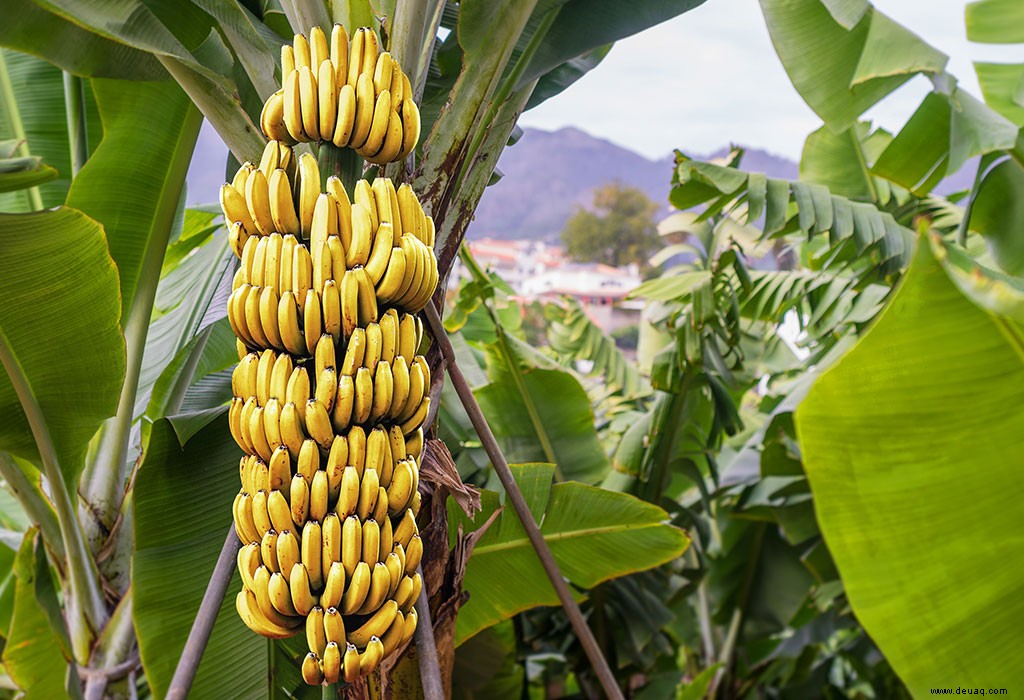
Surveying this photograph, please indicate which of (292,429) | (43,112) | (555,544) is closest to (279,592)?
(292,429)

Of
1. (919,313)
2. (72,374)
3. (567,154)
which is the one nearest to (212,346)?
(72,374)

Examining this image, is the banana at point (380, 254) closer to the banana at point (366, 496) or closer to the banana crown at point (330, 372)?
the banana crown at point (330, 372)

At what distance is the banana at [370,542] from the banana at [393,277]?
0.46 ft

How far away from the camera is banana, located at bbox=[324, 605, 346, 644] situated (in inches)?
20.7

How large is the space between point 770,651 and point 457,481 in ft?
7.56

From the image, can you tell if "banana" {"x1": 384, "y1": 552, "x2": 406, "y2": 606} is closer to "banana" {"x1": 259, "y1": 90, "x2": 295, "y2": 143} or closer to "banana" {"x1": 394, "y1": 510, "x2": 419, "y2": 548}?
"banana" {"x1": 394, "y1": 510, "x2": 419, "y2": 548}

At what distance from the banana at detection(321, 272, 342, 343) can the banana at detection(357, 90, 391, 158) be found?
0.11 m

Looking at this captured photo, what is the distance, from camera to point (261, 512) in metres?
0.54

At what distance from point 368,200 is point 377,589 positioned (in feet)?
0.98

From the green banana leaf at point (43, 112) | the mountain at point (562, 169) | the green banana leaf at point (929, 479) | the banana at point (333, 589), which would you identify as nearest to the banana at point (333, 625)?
the banana at point (333, 589)

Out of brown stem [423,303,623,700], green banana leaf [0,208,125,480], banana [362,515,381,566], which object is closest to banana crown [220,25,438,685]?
banana [362,515,381,566]

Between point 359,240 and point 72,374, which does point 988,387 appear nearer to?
point 359,240

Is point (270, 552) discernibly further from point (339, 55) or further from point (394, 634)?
point (339, 55)

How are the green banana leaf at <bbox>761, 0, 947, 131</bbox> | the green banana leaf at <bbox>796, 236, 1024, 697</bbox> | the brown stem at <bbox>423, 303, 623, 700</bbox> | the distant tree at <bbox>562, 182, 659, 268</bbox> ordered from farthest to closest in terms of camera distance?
the distant tree at <bbox>562, 182, 659, 268</bbox>
the green banana leaf at <bbox>761, 0, 947, 131</bbox>
the brown stem at <bbox>423, 303, 623, 700</bbox>
the green banana leaf at <bbox>796, 236, 1024, 697</bbox>
